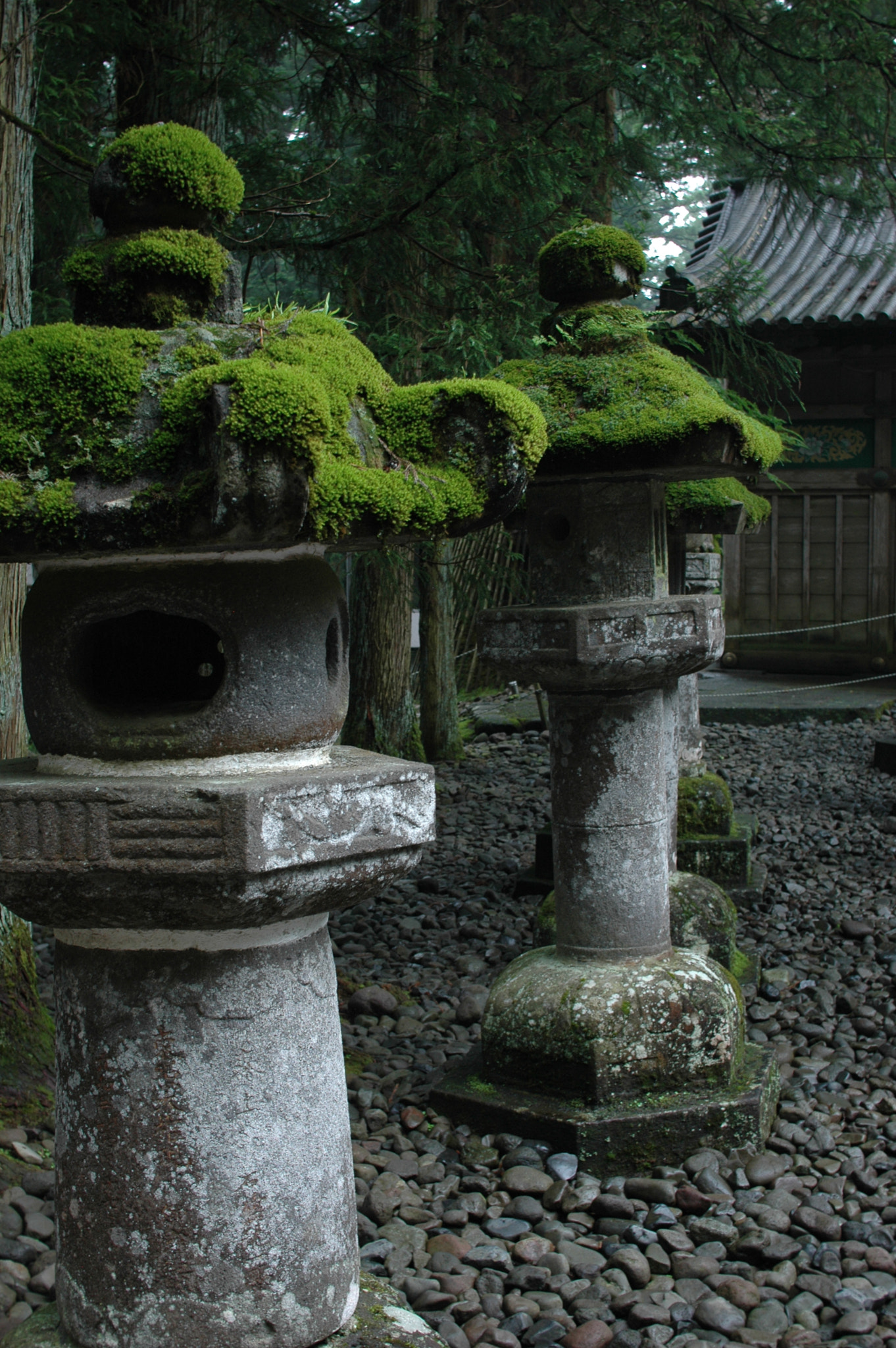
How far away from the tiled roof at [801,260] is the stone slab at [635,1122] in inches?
280

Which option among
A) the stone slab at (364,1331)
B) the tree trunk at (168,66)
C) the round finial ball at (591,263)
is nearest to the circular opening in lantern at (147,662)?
the stone slab at (364,1331)

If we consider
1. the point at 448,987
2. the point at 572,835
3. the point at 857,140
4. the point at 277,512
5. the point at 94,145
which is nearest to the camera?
the point at 277,512

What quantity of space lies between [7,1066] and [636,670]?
2.19 meters

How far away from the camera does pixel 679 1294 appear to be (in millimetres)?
2711

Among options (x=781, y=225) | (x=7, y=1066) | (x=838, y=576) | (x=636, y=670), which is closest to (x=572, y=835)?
(x=636, y=670)

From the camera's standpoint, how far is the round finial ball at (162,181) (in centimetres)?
183

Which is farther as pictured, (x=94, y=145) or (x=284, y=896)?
(x=94, y=145)

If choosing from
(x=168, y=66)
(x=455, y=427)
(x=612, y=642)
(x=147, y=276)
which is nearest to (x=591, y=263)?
(x=612, y=642)

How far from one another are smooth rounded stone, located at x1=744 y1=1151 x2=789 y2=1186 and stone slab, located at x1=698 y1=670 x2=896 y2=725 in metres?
7.49

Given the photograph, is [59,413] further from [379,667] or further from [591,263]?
[379,667]

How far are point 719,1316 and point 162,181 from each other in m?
2.62

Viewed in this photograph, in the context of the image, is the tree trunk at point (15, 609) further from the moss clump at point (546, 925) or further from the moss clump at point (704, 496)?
the moss clump at point (704, 496)

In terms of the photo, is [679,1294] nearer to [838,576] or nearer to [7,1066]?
[7,1066]

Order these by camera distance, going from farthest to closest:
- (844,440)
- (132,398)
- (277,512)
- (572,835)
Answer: (844,440) < (572,835) < (132,398) < (277,512)
